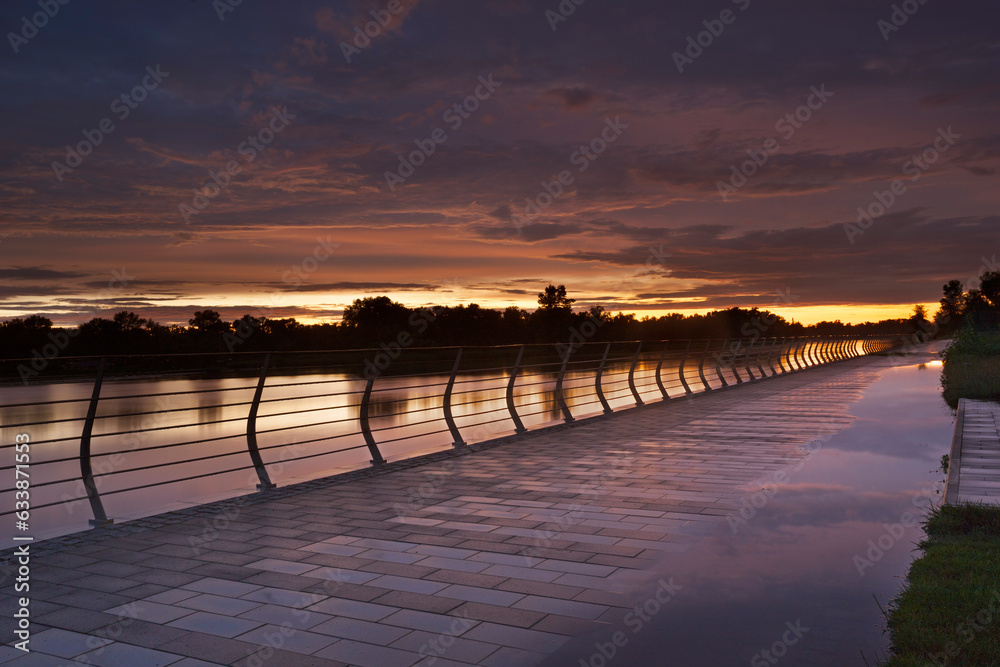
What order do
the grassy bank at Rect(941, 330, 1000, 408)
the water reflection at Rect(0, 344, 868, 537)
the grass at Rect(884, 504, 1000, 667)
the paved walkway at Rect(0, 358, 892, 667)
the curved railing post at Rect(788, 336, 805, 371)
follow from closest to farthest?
1. the grass at Rect(884, 504, 1000, 667)
2. the paved walkway at Rect(0, 358, 892, 667)
3. the water reflection at Rect(0, 344, 868, 537)
4. the grassy bank at Rect(941, 330, 1000, 408)
5. the curved railing post at Rect(788, 336, 805, 371)

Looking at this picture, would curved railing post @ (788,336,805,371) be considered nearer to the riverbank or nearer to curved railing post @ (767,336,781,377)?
curved railing post @ (767,336,781,377)

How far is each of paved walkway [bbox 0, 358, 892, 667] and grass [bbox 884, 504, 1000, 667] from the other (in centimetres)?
122

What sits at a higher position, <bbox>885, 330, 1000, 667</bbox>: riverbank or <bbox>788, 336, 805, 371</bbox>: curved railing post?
<bbox>788, 336, 805, 371</bbox>: curved railing post

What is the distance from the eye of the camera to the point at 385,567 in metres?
4.35

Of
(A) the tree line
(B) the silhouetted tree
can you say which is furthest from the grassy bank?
(B) the silhouetted tree

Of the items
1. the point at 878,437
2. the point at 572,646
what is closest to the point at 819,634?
the point at 572,646

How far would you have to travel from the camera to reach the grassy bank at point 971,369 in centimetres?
1431

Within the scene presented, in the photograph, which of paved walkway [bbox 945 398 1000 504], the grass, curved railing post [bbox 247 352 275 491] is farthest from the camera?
curved railing post [bbox 247 352 275 491]

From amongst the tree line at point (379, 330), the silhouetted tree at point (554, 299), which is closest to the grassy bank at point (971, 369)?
the tree line at point (379, 330)

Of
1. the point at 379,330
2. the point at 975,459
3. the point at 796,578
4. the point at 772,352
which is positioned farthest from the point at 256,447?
the point at 379,330

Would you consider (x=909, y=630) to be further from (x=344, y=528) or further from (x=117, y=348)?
(x=117, y=348)

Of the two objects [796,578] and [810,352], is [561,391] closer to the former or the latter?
[796,578]

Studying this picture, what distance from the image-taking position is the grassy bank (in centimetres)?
1431

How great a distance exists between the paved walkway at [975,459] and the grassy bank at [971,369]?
118 inches
